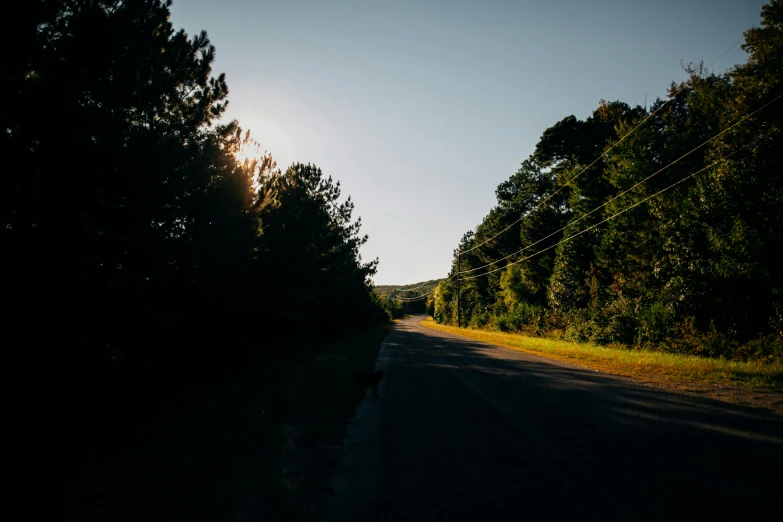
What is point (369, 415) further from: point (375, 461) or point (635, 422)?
point (635, 422)

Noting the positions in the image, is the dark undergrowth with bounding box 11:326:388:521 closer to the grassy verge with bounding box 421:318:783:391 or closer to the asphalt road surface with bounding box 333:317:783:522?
the asphalt road surface with bounding box 333:317:783:522

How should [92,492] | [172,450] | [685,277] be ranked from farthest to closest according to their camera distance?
[685,277], [172,450], [92,492]

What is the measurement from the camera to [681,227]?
19750 millimetres

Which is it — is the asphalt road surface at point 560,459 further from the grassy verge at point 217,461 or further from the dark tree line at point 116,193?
the dark tree line at point 116,193

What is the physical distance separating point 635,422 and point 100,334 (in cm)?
992

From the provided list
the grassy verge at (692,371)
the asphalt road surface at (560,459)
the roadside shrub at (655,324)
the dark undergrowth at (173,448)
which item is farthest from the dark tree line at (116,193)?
the roadside shrub at (655,324)

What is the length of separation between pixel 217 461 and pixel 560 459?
Answer: 4870mm

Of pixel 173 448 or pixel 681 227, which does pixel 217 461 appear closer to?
pixel 173 448

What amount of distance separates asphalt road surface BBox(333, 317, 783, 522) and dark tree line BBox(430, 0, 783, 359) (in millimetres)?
11949

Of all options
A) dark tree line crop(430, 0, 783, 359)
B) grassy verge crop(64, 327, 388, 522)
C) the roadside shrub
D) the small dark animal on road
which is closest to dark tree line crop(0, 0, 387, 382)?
grassy verge crop(64, 327, 388, 522)

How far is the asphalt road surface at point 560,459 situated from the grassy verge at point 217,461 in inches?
21.4


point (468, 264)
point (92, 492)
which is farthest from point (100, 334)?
point (468, 264)

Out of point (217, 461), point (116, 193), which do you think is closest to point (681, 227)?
point (217, 461)

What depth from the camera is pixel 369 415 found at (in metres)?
8.04
